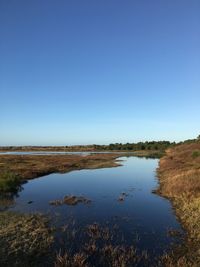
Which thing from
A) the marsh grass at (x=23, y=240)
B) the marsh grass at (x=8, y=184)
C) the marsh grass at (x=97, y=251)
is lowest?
the marsh grass at (x=97, y=251)

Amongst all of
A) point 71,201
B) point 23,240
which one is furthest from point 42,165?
point 23,240

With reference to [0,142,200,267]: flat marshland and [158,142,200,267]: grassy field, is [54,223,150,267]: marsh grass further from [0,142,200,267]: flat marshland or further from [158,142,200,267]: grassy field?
[158,142,200,267]: grassy field

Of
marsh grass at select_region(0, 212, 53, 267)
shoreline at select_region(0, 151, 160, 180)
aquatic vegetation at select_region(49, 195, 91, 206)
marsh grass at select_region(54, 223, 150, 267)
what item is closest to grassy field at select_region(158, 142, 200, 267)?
marsh grass at select_region(54, 223, 150, 267)

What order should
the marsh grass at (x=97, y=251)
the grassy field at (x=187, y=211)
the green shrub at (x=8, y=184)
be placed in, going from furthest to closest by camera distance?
the green shrub at (x=8, y=184)
the grassy field at (x=187, y=211)
the marsh grass at (x=97, y=251)

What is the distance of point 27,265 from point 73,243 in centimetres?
354

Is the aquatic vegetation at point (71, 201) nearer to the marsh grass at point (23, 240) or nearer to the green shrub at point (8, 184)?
the marsh grass at point (23, 240)

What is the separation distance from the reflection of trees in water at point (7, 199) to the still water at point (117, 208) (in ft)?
1.78

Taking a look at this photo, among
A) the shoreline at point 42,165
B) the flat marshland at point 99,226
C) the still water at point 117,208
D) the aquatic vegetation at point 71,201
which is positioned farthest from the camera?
the shoreline at point 42,165

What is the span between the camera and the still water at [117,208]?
18.1m

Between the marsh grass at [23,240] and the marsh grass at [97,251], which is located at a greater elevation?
the marsh grass at [23,240]

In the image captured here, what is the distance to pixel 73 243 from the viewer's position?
16.0 metres

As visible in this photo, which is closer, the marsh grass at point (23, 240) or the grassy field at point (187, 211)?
the marsh grass at point (23, 240)

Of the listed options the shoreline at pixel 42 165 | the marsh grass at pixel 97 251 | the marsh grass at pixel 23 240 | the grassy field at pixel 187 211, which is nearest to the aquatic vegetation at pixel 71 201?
the marsh grass at pixel 23 240

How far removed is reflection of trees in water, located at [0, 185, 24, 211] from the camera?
80.5ft
